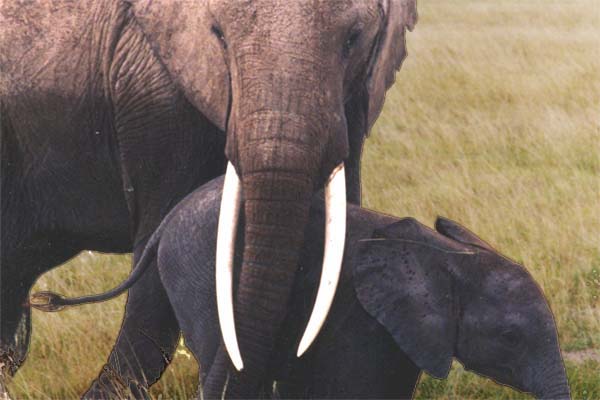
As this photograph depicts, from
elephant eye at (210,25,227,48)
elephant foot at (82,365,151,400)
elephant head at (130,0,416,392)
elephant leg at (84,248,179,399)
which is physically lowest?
elephant foot at (82,365,151,400)

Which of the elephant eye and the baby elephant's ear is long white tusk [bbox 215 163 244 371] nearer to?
the elephant eye

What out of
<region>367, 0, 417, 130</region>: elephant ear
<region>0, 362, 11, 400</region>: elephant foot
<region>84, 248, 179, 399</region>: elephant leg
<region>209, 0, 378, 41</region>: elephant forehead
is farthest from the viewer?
<region>0, 362, 11, 400</region>: elephant foot

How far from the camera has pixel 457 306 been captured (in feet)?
18.6

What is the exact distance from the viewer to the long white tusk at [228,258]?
538 centimetres

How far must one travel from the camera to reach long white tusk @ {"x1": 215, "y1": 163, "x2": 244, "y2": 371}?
17.6 ft

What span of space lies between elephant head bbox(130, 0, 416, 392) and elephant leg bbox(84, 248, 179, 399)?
71cm

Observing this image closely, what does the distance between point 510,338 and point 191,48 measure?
1.66 m

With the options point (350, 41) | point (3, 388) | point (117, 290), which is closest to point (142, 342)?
point (117, 290)

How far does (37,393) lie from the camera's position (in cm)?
669

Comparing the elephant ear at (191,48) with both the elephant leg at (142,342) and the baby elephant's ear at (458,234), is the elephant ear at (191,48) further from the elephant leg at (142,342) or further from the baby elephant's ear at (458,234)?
the baby elephant's ear at (458,234)

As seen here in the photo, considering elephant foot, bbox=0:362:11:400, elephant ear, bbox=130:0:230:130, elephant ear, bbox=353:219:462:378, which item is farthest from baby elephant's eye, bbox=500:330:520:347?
elephant foot, bbox=0:362:11:400

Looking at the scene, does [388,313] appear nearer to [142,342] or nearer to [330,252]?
[330,252]

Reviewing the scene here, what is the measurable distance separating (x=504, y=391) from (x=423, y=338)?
1.32 meters

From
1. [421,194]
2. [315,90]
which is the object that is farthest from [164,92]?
[421,194]
